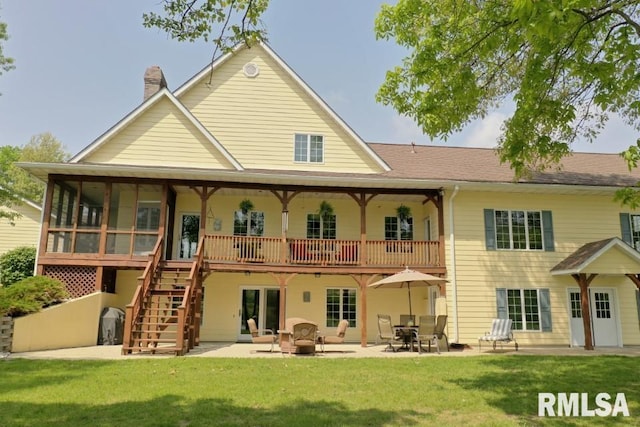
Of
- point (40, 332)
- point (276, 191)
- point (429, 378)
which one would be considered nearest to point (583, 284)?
point (429, 378)

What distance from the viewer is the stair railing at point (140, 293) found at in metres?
11.5

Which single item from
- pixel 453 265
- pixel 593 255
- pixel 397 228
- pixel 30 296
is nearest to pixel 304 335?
pixel 453 265

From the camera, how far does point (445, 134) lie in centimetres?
824

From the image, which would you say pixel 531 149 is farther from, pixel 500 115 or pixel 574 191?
pixel 574 191

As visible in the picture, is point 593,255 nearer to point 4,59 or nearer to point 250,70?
point 250,70

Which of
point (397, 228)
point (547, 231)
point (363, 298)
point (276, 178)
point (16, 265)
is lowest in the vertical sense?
point (363, 298)

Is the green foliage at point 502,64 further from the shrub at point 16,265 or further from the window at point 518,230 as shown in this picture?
the shrub at point 16,265

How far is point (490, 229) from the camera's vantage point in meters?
15.6

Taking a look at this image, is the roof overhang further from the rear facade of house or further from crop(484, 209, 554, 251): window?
crop(484, 209, 554, 251): window

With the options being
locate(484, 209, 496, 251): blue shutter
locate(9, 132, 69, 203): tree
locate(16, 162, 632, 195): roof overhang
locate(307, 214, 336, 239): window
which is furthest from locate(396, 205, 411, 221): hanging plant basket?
locate(9, 132, 69, 203): tree

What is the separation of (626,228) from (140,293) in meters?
15.9

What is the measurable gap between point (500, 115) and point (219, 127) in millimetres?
9896

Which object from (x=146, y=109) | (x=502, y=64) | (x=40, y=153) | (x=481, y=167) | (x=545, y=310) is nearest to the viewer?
(x=502, y=64)

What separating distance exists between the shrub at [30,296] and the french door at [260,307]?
5522 mm
